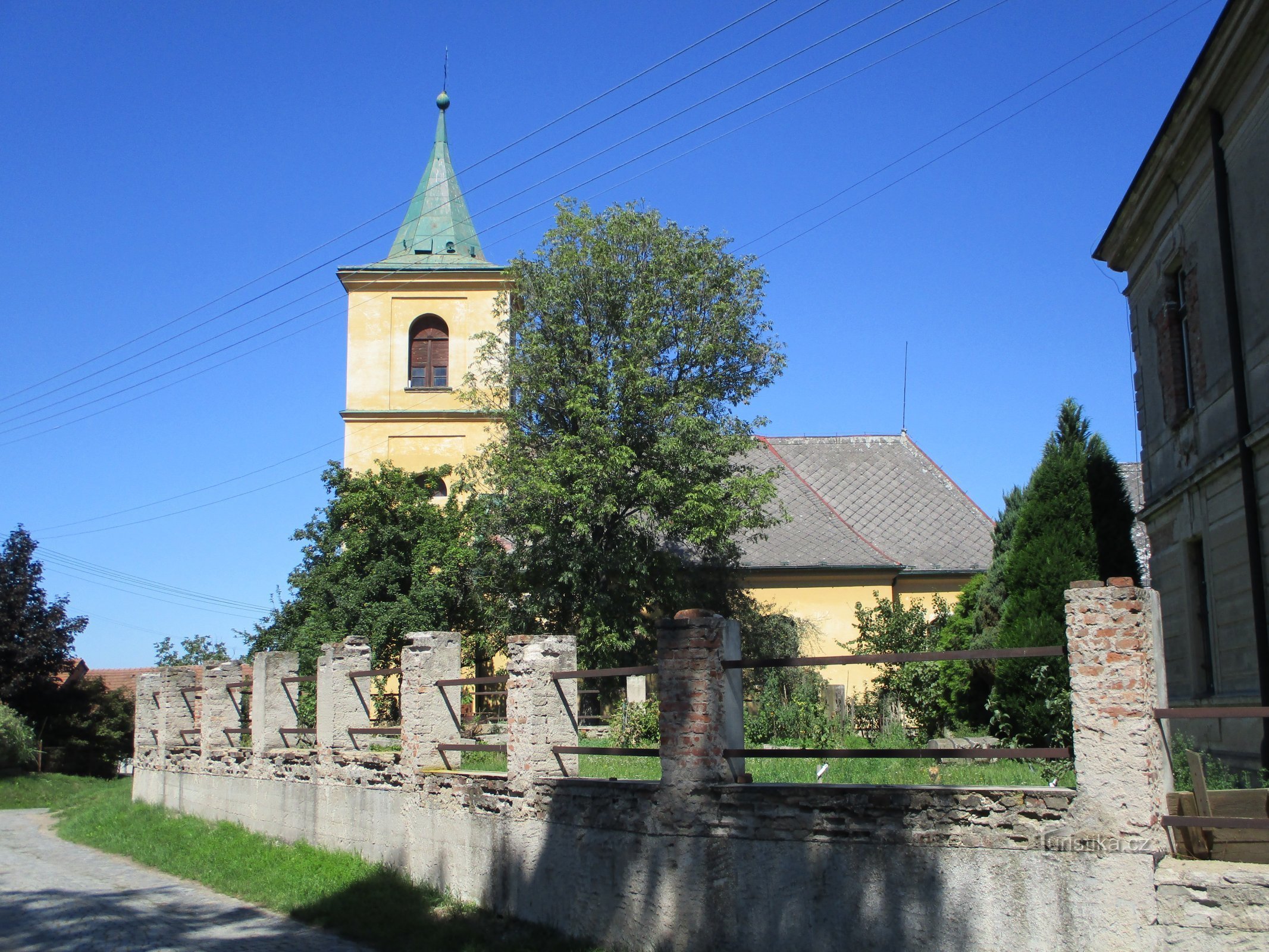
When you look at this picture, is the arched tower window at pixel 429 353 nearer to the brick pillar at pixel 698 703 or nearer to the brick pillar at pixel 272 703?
the brick pillar at pixel 272 703

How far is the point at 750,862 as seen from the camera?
26.8ft

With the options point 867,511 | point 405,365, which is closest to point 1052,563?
point 867,511

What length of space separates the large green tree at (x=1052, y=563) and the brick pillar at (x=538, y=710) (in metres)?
5.08

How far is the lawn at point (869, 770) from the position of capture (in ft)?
34.4

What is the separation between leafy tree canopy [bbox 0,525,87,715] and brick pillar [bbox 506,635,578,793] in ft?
103

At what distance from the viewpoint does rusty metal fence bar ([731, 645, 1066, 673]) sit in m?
7.05

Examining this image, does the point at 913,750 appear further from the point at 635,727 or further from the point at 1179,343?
the point at 1179,343

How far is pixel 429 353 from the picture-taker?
116ft

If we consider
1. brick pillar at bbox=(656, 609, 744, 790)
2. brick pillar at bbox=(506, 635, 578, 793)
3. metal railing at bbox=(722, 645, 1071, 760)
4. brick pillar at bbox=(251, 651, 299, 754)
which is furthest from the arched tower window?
metal railing at bbox=(722, 645, 1071, 760)

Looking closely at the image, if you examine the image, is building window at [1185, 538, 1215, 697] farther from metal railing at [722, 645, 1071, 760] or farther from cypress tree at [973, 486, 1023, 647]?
metal railing at [722, 645, 1071, 760]

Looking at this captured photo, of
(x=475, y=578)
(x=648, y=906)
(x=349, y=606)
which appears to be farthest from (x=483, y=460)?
(x=648, y=906)

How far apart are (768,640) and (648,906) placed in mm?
20239

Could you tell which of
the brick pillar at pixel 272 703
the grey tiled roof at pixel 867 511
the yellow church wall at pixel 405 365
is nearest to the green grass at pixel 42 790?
the yellow church wall at pixel 405 365

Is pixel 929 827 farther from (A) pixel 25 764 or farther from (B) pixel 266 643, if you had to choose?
(A) pixel 25 764
